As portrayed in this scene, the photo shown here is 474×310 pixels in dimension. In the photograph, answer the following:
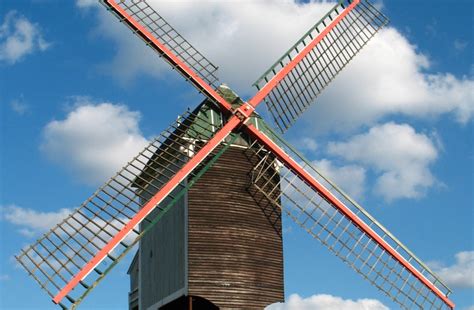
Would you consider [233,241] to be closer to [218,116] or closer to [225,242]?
[225,242]

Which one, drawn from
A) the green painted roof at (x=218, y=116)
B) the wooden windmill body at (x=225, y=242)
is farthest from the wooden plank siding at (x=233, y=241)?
the green painted roof at (x=218, y=116)

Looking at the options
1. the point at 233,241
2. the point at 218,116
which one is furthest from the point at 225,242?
the point at 218,116

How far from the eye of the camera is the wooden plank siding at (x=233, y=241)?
60.8ft

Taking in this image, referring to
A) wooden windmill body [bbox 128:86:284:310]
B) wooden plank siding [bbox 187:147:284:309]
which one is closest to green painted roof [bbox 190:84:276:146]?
wooden windmill body [bbox 128:86:284:310]

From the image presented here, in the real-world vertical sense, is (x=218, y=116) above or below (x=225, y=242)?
above

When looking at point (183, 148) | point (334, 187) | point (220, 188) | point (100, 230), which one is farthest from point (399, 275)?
point (100, 230)

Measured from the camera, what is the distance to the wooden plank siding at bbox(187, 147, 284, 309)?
18531 mm

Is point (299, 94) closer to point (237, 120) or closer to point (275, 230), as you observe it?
point (237, 120)

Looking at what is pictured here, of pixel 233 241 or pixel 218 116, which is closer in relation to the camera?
pixel 233 241

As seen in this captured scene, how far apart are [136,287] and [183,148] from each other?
282 inches

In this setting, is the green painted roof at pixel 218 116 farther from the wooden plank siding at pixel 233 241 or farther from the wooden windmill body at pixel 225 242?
the wooden plank siding at pixel 233 241

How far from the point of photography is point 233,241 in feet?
62.2

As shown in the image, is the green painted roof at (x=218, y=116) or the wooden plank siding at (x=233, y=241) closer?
the wooden plank siding at (x=233, y=241)

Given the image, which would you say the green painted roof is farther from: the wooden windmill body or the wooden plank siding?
the wooden plank siding
